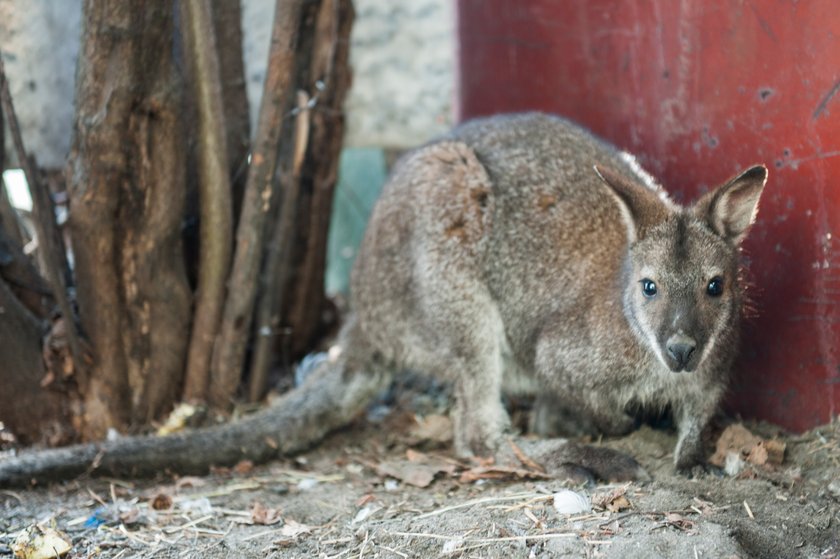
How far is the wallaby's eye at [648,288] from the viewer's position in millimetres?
4176

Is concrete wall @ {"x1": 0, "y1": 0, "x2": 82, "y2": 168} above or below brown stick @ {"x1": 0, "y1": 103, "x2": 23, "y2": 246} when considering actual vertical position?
above

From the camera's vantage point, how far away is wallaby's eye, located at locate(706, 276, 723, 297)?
4.08m

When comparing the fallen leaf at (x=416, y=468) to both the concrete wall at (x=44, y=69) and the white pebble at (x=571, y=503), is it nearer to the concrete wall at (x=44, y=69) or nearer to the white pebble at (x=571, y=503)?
the white pebble at (x=571, y=503)

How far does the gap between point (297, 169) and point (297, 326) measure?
1.21 meters

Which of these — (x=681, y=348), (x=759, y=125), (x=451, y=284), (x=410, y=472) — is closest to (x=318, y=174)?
(x=451, y=284)

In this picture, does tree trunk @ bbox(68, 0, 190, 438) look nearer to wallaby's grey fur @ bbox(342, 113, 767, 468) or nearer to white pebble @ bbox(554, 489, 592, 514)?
wallaby's grey fur @ bbox(342, 113, 767, 468)

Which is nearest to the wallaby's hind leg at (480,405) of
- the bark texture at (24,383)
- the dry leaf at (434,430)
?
the dry leaf at (434,430)

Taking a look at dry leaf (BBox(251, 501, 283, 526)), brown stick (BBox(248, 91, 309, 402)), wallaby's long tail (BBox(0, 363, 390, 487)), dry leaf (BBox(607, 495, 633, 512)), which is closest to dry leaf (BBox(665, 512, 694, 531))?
dry leaf (BBox(607, 495, 633, 512))

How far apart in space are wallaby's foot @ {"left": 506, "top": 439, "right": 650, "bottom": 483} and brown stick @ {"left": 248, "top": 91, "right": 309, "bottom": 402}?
1.74 meters

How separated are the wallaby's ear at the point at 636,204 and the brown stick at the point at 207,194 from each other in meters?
1.94

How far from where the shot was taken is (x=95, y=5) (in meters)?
4.57

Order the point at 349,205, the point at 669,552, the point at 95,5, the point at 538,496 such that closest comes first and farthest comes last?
the point at 669,552 < the point at 538,496 < the point at 95,5 < the point at 349,205

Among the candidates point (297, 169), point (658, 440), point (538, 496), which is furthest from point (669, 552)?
point (297, 169)

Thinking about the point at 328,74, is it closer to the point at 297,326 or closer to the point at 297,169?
the point at 297,169
